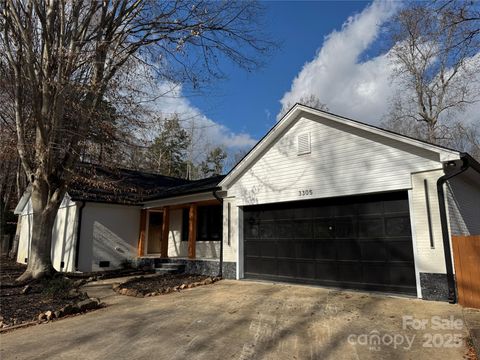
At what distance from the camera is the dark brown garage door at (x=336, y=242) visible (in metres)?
8.13

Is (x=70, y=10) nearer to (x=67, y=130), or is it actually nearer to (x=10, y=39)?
(x=10, y=39)

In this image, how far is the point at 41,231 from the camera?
10422mm

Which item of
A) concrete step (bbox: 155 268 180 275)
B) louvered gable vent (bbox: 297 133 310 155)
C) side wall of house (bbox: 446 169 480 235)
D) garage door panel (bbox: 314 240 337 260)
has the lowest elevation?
concrete step (bbox: 155 268 180 275)

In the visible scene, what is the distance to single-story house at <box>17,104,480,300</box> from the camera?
25.1 feet

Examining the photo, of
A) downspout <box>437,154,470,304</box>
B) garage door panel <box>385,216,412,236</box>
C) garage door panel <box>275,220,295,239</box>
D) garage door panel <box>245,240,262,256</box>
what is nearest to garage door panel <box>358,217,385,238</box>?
garage door panel <box>385,216,412,236</box>

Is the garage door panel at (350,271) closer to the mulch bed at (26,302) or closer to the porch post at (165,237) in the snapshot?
the mulch bed at (26,302)

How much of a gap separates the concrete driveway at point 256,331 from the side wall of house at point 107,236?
612cm

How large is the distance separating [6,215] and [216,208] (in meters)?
19.6

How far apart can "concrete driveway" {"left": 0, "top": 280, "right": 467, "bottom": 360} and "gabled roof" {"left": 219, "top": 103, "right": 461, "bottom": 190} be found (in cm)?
325

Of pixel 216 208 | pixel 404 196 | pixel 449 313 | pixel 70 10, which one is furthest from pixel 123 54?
pixel 449 313

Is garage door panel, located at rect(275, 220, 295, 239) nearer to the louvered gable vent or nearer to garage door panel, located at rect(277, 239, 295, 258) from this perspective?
garage door panel, located at rect(277, 239, 295, 258)

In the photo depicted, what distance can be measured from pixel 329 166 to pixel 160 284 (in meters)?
6.22

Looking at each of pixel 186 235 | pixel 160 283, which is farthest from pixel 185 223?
pixel 160 283

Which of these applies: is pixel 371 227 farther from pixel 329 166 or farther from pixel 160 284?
pixel 160 284
